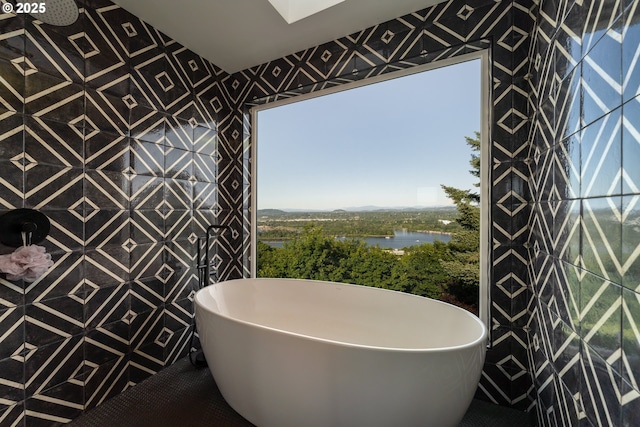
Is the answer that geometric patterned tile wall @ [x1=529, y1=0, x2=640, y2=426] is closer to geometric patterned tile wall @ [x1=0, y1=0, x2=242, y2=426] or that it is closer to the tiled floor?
the tiled floor

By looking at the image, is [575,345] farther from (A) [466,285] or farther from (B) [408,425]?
(A) [466,285]

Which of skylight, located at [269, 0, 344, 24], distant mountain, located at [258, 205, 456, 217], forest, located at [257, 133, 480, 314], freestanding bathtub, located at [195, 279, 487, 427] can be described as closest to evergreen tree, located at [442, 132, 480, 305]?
forest, located at [257, 133, 480, 314]

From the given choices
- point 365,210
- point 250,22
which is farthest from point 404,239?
point 250,22

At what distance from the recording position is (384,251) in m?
2.48

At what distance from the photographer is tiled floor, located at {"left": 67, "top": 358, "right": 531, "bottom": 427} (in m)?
1.79

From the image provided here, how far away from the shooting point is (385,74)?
243 cm

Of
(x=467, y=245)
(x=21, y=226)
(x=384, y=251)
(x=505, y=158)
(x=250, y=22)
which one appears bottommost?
(x=384, y=251)

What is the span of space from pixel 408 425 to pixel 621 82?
1.49 metres

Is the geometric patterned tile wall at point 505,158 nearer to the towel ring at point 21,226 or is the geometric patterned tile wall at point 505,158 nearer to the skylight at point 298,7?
the skylight at point 298,7

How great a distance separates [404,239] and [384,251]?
0.66ft

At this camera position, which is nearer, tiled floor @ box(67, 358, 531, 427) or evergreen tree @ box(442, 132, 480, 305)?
tiled floor @ box(67, 358, 531, 427)

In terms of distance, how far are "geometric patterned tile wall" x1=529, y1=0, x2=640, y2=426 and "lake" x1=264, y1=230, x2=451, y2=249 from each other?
0.66 metres

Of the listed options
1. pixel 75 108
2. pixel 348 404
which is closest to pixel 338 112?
pixel 75 108

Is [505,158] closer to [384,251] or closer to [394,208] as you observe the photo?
[394,208]
